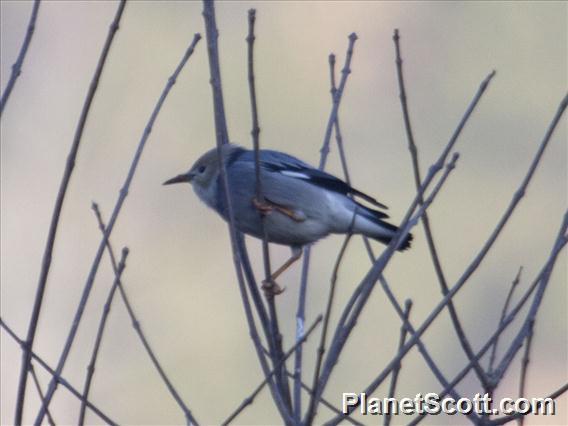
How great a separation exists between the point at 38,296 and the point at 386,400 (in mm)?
1267

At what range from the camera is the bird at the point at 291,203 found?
4.87 metres

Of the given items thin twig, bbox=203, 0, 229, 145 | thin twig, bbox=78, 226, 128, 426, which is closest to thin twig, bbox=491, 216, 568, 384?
thin twig, bbox=203, 0, 229, 145

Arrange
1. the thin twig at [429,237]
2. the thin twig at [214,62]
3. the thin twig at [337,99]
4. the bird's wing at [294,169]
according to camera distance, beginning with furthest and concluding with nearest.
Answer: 1. the bird's wing at [294,169]
2. the thin twig at [337,99]
3. the thin twig at [429,237]
4. the thin twig at [214,62]

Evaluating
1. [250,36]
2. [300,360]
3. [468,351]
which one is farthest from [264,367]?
[250,36]

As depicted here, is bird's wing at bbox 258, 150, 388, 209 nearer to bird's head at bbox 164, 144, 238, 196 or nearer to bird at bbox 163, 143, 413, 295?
bird at bbox 163, 143, 413, 295

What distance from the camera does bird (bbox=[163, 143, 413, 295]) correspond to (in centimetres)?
487

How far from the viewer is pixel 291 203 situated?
5035 millimetres

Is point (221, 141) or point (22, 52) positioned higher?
point (22, 52)

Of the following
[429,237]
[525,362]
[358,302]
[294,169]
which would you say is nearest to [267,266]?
[358,302]

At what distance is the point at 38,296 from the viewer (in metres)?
2.76

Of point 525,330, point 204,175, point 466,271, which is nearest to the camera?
point 466,271

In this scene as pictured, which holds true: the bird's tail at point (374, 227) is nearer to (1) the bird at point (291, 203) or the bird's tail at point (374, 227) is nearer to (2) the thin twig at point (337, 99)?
(1) the bird at point (291, 203)

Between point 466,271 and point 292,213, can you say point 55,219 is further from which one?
point 292,213

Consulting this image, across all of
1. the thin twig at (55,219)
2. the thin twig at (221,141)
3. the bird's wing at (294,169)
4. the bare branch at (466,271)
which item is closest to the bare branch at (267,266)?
the thin twig at (221,141)
